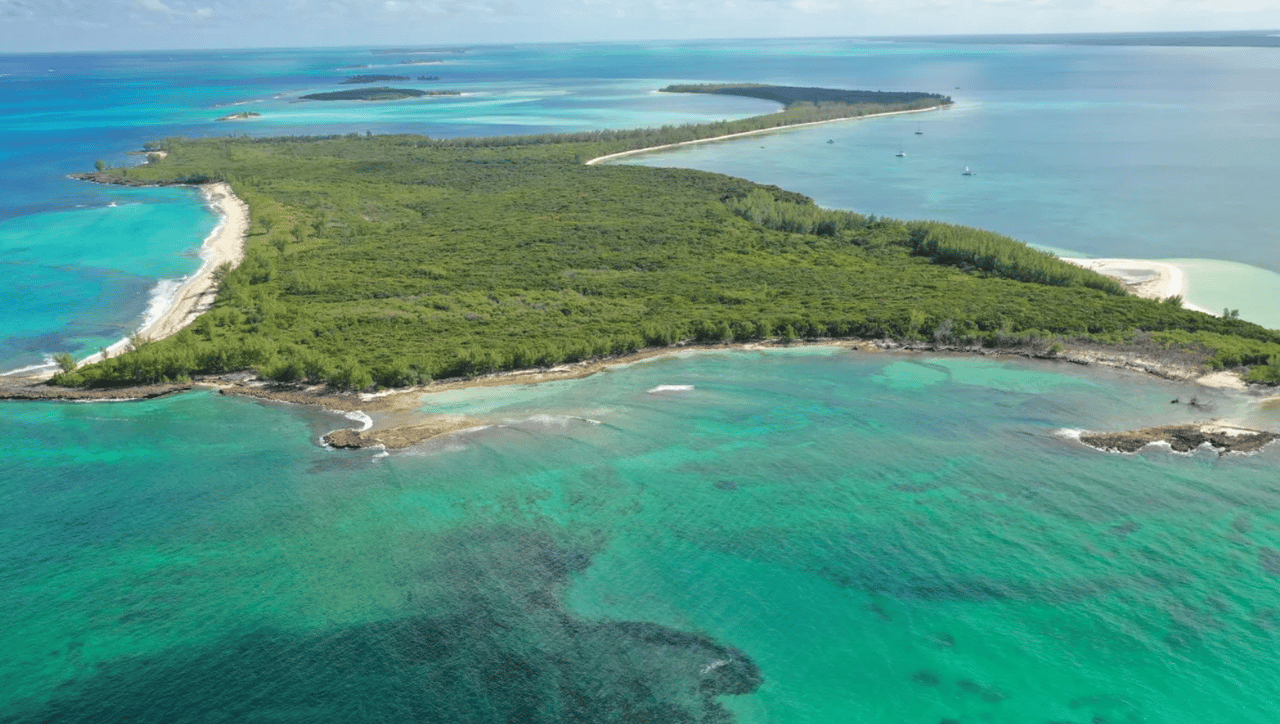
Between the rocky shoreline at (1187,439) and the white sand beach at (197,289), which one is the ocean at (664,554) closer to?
the rocky shoreline at (1187,439)

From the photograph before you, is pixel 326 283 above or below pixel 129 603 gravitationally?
above

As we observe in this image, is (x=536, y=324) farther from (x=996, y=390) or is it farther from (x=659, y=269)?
(x=996, y=390)

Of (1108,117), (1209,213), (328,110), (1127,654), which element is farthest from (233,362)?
(328,110)

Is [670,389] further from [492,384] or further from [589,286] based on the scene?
[589,286]

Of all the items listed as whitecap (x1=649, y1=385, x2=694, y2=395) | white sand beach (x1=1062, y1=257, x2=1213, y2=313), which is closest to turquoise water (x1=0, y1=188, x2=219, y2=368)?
whitecap (x1=649, y1=385, x2=694, y2=395)

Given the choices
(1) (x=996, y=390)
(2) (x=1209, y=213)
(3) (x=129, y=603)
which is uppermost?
(2) (x=1209, y=213)

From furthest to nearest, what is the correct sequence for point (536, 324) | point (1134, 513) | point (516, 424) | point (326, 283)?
point (326, 283), point (536, 324), point (516, 424), point (1134, 513)

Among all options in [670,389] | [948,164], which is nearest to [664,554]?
[670,389]

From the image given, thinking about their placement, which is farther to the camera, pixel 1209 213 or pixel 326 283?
pixel 1209 213
